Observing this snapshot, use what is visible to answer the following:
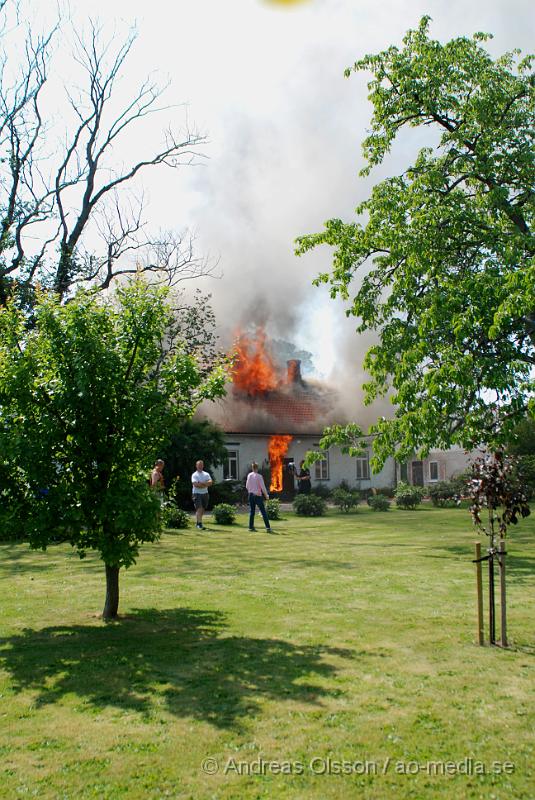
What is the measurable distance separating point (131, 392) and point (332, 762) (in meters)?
4.93

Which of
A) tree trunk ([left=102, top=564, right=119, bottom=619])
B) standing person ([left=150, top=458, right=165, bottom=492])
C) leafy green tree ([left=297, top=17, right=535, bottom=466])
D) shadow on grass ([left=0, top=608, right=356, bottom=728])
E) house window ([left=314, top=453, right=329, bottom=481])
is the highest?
leafy green tree ([left=297, top=17, right=535, bottom=466])

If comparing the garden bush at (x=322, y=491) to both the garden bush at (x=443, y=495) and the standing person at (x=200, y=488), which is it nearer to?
the garden bush at (x=443, y=495)

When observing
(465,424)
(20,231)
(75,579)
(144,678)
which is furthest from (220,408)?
(144,678)

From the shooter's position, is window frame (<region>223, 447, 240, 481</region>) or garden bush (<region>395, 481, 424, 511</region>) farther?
window frame (<region>223, 447, 240, 481</region>)

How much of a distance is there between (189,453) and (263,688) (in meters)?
24.3

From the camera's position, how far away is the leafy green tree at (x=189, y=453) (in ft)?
98.4

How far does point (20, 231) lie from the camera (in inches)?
1055

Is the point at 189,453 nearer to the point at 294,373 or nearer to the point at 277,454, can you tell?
the point at 277,454

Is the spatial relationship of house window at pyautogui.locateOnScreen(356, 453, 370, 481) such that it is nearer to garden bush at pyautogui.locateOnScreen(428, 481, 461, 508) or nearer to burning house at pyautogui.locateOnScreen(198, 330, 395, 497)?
burning house at pyautogui.locateOnScreen(198, 330, 395, 497)

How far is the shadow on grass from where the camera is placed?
5.81 meters

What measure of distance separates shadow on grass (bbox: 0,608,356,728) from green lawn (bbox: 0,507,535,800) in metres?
0.02

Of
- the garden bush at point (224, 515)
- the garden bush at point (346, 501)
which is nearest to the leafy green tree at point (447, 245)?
the garden bush at point (224, 515)

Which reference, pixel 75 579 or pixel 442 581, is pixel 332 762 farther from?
pixel 75 579

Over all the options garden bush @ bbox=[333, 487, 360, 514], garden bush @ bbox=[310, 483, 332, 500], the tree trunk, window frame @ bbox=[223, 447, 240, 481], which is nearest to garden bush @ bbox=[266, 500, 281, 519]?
garden bush @ bbox=[333, 487, 360, 514]
